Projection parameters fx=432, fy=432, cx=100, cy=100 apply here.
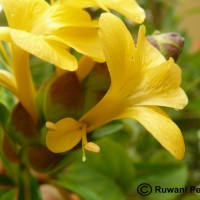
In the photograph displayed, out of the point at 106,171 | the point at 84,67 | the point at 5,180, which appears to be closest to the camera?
the point at 84,67

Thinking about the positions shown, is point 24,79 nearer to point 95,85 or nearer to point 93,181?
point 95,85

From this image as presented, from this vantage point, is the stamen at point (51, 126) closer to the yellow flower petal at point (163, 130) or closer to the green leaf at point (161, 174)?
the yellow flower petal at point (163, 130)

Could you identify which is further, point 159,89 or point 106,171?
point 106,171

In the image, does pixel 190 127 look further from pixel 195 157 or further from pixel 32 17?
pixel 32 17

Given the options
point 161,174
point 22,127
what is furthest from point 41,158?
point 161,174

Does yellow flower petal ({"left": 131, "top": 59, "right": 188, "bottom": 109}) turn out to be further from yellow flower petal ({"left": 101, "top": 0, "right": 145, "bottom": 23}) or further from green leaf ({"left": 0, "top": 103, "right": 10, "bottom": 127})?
green leaf ({"left": 0, "top": 103, "right": 10, "bottom": 127})

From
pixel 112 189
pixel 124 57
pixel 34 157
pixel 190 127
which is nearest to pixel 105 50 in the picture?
pixel 124 57

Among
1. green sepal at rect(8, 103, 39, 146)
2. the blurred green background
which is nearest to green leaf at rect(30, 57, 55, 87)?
the blurred green background
